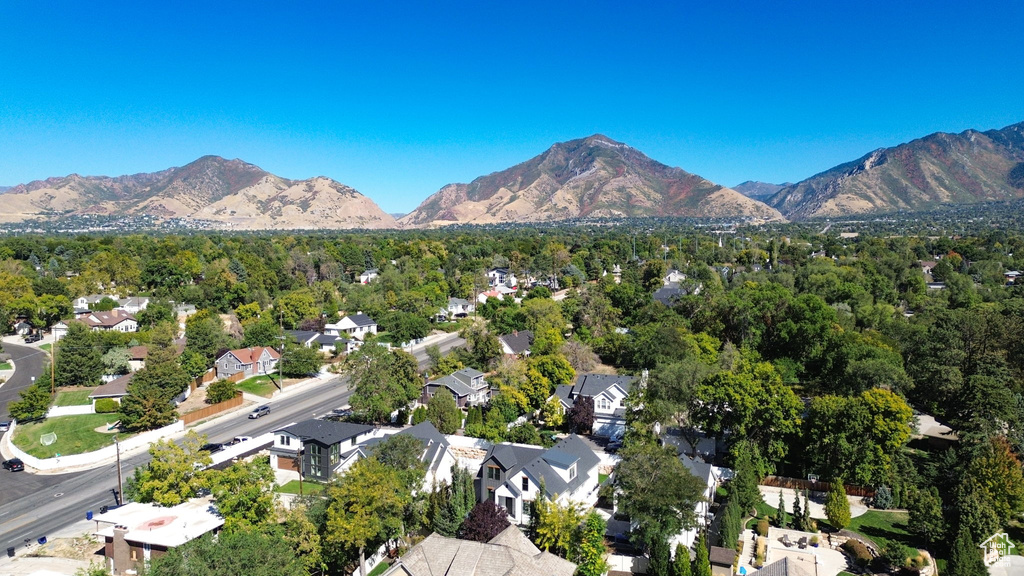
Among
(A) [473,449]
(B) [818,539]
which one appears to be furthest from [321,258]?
(B) [818,539]

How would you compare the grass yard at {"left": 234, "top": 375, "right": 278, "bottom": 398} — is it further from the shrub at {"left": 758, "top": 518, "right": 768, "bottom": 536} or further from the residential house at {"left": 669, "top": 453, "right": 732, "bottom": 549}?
the shrub at {"left": 758, "top": 518, "right": 768, "bottom": 536}

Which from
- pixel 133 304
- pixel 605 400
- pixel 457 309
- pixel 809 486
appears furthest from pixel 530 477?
pixel 133 304

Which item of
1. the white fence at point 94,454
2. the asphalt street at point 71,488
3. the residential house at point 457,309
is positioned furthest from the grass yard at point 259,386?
the residential house at point 457,309

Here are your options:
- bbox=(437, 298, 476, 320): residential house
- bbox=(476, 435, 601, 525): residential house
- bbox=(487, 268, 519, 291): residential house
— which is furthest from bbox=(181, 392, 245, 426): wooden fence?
bbox=(487, 268, 519, 291): residential house

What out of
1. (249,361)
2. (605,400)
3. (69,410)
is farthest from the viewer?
(249,361)

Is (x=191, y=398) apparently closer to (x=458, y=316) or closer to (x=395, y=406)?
(x=395, y=406)

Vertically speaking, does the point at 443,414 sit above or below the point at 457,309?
below

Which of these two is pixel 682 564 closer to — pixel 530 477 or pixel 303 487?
pixel 530 477
